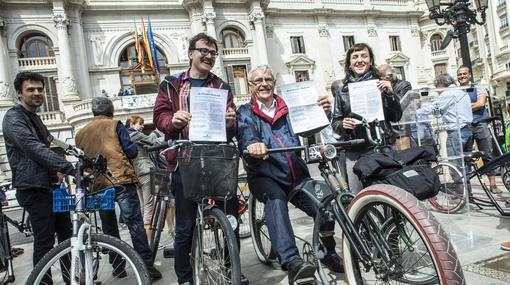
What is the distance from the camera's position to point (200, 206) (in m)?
2.89

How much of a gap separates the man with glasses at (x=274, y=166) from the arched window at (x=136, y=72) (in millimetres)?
23751

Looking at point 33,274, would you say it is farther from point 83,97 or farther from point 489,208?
point 83,97

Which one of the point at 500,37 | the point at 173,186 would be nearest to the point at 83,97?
the point at 173,186

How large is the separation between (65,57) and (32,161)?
73.6 feet

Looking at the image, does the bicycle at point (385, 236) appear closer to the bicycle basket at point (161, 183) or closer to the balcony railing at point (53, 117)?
the bicycle basket at point (161, 183)

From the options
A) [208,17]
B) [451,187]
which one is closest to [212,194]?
[451,187]

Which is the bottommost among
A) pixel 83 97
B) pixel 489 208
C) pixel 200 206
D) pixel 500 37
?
pixel 489 208

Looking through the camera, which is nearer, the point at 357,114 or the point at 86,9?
the point at 357,114

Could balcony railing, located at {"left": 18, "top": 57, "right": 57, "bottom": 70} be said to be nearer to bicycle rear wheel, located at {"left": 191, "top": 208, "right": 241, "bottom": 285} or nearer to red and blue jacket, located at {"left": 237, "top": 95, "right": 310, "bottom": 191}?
red and blue jacket, located at {"left": 237, "top": 95, "right": 310, "bottom": 191}

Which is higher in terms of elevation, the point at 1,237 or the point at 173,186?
the point at 173,186

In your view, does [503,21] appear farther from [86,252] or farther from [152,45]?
[86,252]

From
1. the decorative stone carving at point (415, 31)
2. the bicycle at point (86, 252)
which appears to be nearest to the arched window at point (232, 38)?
the decorative stone carving at point (415, 31)

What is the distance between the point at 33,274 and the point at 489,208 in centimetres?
537

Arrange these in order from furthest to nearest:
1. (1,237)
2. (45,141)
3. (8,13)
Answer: (8,13)
(1,237)
(45,141)
